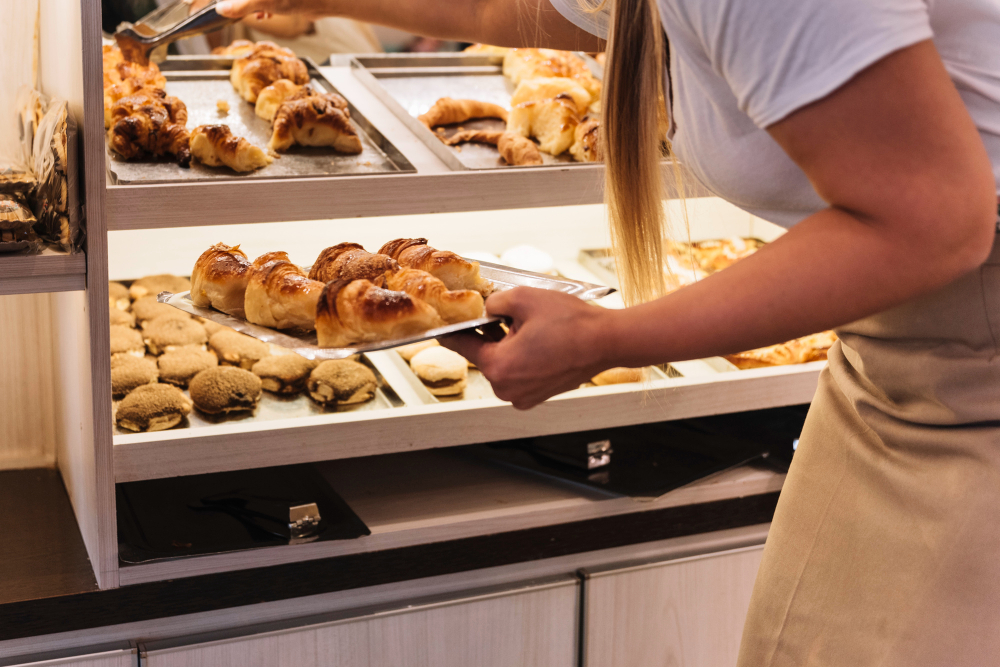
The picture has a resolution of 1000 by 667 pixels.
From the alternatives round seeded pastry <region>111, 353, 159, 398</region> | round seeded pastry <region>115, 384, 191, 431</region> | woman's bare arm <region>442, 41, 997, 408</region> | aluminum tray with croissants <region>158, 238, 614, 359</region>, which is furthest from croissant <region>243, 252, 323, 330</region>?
round seeded pastry <region>111, 353, 159, 398</region>

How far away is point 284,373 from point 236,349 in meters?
0.15

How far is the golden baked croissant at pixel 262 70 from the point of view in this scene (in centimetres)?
181

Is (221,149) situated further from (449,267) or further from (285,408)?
(449,267)

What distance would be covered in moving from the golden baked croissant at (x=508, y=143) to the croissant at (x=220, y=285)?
1.96 feet

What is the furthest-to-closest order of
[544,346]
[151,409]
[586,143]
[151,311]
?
[151,311]
[586,143]
[151,409]
[544,346]

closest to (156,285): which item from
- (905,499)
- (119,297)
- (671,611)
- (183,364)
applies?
(119,297)

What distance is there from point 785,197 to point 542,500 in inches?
35.5

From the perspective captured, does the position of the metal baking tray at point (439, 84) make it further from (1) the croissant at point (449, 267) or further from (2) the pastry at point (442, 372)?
(1) the croissant at point (449, 267)

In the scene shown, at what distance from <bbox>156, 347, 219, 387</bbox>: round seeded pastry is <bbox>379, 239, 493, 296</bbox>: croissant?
1.98 feet

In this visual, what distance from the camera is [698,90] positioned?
33.8 inches

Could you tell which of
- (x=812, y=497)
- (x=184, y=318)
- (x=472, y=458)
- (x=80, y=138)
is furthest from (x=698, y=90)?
(x=184, y=318)

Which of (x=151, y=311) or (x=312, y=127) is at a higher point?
(x=312, y=127)

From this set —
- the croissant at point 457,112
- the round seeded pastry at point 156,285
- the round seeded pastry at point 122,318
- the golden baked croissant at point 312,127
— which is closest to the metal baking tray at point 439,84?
the croissant at point 457,112

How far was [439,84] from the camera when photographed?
203cm
